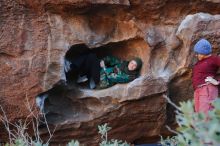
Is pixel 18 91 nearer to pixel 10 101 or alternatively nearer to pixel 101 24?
pixel 10 101

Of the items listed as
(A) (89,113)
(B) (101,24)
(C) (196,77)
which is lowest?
(A) (89,113)

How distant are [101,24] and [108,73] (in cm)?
52

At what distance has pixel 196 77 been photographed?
145 inches

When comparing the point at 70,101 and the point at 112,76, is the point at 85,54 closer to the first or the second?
the point at 112,76

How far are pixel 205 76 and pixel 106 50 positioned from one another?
1.50m

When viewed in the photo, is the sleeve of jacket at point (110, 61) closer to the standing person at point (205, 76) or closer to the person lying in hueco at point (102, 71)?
the person lying in hueco at point (102, 71)

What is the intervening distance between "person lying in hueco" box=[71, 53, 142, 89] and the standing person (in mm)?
950

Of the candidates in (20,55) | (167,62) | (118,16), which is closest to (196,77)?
(167,62)

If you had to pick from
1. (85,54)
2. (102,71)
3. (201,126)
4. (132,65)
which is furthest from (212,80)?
(201,126)

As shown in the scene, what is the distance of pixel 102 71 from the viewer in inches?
179

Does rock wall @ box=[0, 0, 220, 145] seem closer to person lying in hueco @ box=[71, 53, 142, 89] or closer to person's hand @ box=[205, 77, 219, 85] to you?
person lying in hueco @ box=[71, 53, 142, 89]

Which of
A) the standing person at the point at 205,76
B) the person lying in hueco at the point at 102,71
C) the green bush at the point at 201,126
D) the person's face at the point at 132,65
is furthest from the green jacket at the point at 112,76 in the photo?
the green bush at the point at 201,126

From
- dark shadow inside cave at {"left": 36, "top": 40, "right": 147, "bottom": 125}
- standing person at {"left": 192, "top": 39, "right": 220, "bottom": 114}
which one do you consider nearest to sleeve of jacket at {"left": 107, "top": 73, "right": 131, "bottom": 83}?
dark shadow inside cave at {"left": 36, "top": 40, "right": 147, "bottom": 125}

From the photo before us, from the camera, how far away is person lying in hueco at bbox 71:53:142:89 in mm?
4527
